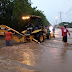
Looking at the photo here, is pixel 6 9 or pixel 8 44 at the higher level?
pixel 6 9

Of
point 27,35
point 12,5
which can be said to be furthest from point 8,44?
point 12,5

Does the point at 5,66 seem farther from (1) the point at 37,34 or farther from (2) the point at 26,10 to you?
(2) the point at 26,10

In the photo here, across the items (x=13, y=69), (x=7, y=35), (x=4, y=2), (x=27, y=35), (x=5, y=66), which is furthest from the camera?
(x=4, y=2)

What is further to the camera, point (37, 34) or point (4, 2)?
point (4, 2)

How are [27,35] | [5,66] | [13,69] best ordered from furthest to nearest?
[27,35]
[5,66]
[13,69]

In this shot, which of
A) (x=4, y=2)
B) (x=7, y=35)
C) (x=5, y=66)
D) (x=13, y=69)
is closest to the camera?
(x=13, y=69)

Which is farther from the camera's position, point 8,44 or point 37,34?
point 37,34

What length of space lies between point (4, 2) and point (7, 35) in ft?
37.3

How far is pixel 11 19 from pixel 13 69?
14.9 metres

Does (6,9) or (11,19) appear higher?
(6,9)

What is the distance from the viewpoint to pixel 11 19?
17.6 m

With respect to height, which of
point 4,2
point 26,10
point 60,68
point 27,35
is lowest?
point 60,68

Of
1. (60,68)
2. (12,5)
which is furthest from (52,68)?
(12,5)

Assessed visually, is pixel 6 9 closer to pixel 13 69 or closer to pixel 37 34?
pixel 37 34
